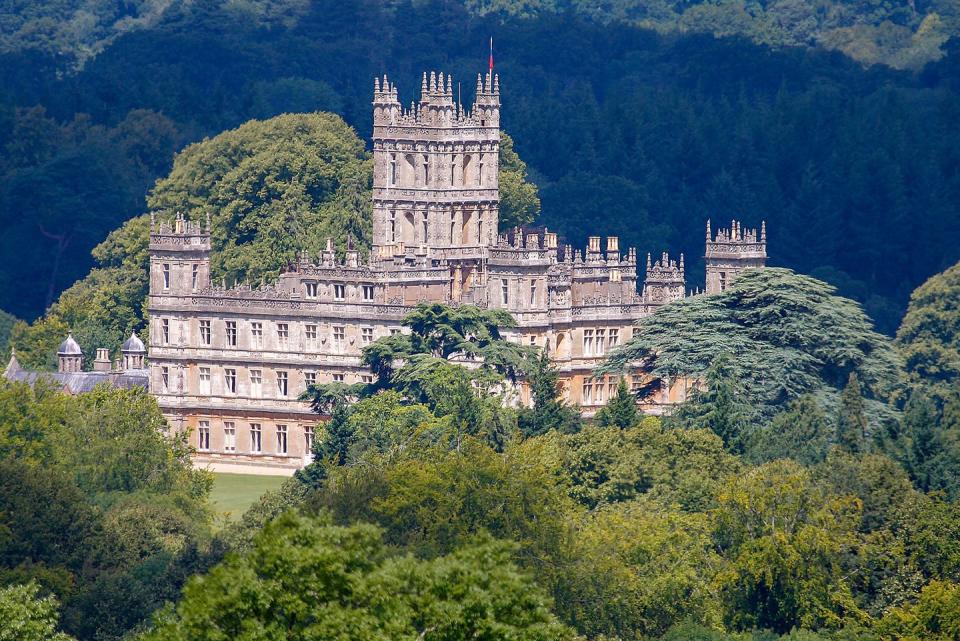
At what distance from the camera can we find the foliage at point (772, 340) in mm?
106125

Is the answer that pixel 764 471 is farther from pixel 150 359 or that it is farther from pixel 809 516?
pixel 150 359

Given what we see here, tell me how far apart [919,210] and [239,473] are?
51.6 metres

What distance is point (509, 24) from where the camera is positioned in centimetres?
18950

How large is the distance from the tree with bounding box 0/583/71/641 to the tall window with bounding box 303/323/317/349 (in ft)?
145

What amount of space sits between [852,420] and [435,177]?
22.9 meters

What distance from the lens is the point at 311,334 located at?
358ft

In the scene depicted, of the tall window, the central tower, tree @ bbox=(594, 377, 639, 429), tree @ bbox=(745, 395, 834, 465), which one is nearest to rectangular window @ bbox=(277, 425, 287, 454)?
the tall window

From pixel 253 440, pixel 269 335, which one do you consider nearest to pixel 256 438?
pixel 253 440

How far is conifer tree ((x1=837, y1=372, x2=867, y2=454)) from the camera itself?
92250mm

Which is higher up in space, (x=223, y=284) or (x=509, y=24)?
(x=509, y=24)

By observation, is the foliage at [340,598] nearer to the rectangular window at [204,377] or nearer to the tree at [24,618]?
the tree at [24,618]

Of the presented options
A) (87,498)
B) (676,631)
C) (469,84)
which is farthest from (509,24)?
(676,631)

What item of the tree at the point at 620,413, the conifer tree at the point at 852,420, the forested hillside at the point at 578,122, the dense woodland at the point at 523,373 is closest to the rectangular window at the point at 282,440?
the dense woodland at the point at 523,373

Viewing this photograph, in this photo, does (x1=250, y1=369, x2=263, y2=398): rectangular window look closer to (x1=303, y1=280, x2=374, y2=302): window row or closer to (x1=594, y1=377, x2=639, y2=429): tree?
(x1=303, y1=280, x2=374, y2=302): window row
